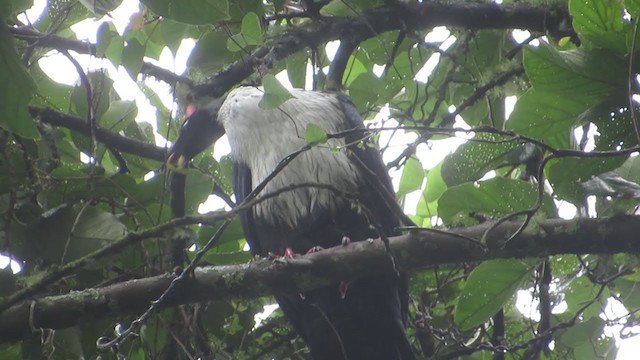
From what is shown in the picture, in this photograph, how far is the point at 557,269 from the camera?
124 inches

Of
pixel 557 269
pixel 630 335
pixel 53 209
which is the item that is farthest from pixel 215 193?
pixel 630 335

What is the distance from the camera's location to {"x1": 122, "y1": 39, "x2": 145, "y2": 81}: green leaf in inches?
107

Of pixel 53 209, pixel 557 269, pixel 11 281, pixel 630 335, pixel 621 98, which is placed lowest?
pixel 630 335

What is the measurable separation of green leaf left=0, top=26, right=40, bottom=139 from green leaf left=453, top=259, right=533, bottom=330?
1357 mm

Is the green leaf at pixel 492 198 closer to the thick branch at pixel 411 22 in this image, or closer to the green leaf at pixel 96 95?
the thick branch at pixel 411 22

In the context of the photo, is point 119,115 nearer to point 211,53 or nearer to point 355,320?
point 211,53

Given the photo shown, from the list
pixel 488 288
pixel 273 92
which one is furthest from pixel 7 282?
pixel 488 288

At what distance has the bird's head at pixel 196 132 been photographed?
3.43 meters

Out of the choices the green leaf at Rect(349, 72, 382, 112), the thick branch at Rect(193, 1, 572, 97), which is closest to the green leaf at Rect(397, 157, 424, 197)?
the green leaf at Rect(349, 72, 382, 112)

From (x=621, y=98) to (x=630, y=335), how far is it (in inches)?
50.4

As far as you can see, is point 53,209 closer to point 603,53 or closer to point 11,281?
point 11,281

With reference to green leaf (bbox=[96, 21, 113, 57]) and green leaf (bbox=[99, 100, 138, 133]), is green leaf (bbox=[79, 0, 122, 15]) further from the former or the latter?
green leaf (bbox=[99, 100, 138, 133])

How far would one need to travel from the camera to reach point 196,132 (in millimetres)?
3582

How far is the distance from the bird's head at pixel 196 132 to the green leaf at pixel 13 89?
116cm
